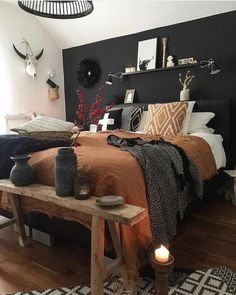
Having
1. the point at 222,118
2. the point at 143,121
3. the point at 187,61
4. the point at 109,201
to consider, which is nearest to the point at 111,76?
the point at 143,121

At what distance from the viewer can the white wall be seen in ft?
13.7

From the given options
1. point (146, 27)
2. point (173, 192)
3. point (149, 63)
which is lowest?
point (173, 192)

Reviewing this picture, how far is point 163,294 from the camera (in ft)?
3.38

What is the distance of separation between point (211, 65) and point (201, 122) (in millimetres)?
728

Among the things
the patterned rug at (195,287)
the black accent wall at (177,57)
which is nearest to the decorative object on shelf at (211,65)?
the black accent wall at (177,57)

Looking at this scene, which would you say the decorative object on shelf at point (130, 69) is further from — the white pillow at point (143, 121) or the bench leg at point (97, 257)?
the bench leg at point (97, 257)

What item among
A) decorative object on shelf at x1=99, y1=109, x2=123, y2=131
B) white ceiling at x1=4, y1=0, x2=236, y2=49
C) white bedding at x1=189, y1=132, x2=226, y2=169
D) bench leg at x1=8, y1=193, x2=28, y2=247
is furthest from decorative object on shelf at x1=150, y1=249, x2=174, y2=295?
white ceiling at x1=4, y1=0, x2=236, y2=49

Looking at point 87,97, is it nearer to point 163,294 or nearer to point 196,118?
point 196,118

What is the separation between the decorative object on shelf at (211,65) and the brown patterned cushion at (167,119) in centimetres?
55

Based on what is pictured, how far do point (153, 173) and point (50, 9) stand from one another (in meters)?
1.25

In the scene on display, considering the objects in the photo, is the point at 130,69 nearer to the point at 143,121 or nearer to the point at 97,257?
the point at 143,121

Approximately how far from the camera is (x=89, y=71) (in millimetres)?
4629

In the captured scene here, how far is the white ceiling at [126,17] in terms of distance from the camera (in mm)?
3311

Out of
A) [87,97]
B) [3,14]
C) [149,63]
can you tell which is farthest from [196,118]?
[3,14]
